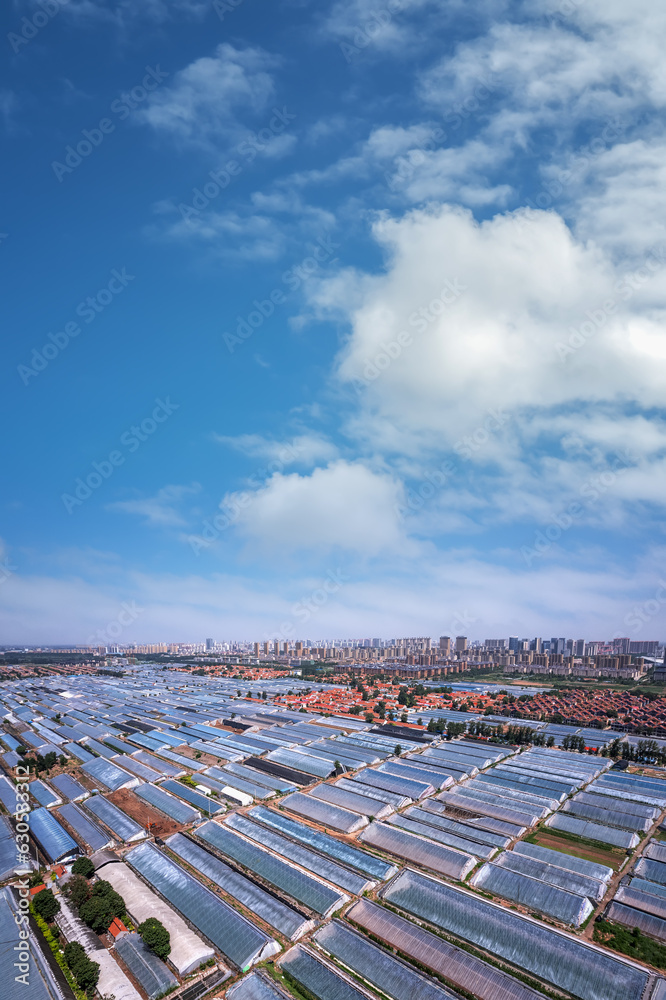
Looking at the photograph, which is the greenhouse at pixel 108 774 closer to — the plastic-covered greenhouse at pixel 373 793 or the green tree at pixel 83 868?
the green tree at pixel 83 868

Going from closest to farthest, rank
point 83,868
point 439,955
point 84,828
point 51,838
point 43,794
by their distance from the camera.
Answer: point 439,955, point 83,868, point 51,838, point 84,828, point 43,794

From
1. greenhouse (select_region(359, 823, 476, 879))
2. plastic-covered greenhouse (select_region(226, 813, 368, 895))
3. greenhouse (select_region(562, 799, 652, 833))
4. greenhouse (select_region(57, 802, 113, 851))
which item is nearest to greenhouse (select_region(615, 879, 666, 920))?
greenhouse (select_region(359, 823, 476, 879))

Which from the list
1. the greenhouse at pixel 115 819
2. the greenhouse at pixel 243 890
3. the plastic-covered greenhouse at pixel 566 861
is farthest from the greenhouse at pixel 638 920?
the greenhouse at pixel 115 819

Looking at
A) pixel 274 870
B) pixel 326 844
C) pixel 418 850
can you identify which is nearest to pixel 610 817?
pixel 418 850

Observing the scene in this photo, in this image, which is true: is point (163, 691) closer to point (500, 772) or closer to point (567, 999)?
point (500, 772)

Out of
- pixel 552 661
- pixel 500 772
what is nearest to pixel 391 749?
pixel 500 772

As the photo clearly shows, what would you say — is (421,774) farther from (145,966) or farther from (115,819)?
(145,966)
